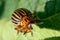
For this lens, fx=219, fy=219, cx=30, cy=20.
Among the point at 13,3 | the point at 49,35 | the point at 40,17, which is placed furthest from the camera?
the point at 13,3

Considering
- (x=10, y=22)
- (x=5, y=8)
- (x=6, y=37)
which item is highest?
(x=5, y=8)

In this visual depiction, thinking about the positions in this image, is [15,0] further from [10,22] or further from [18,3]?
[10,22]

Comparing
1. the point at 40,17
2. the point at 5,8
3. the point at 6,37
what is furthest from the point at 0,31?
the point at 40,17

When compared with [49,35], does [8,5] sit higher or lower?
higher

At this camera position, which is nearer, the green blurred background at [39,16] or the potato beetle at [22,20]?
the green blurred background at [39,16]

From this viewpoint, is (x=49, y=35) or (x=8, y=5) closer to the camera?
(x=49, y=35)

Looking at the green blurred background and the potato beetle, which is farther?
the potato beetle

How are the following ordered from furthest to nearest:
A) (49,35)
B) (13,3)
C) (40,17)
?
(13,3)
(40,17)
(49,35)

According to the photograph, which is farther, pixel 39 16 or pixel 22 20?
pixel 22 20
